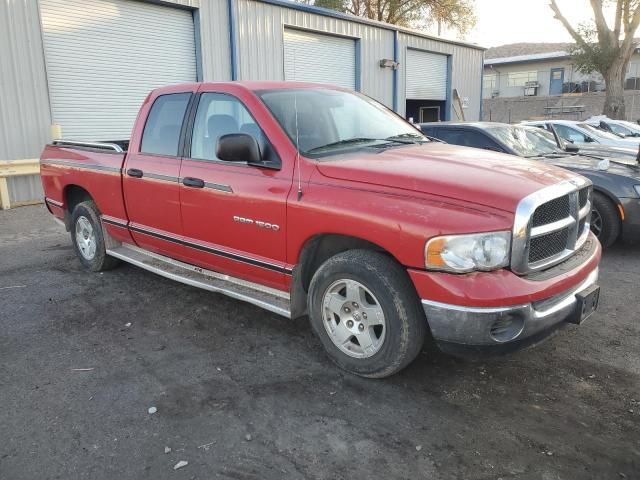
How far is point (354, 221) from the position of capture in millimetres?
3148

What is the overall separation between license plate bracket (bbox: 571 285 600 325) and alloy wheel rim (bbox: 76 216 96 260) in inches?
179

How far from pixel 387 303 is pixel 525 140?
5.40 meters

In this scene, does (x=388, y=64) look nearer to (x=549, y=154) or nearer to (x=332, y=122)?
(x=549, y=154)

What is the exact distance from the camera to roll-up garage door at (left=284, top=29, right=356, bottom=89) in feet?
50.5

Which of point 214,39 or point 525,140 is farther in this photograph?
point 214,39

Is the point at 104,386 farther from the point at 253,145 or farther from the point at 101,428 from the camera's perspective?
the point at 253,145

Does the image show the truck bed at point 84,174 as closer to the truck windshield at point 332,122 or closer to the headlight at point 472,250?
the truck windshield at point 332,122

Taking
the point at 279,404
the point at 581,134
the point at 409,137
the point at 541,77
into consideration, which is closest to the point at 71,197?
the point at 409,137

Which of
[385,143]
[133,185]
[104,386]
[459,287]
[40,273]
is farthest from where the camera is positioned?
[40,273]

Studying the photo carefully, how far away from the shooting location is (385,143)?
13.3 ft

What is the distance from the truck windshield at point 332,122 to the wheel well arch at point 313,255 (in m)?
0.59

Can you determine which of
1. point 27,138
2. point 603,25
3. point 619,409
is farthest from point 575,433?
point 603,25

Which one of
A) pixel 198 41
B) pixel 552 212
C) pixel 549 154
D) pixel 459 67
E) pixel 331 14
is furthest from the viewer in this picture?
pixel 459 67

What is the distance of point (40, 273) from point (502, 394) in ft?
16.3
